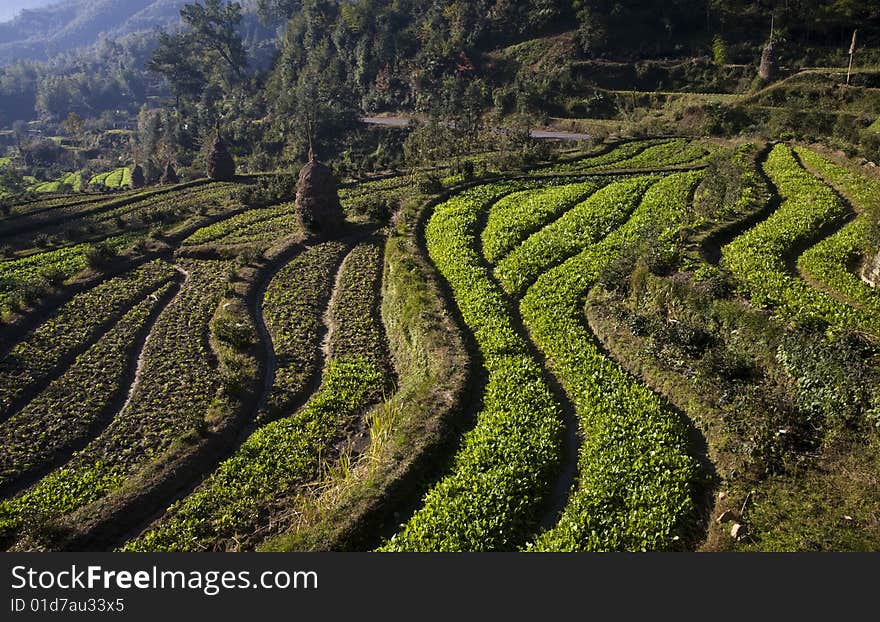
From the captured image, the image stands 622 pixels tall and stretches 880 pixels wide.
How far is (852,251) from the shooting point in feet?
93.4

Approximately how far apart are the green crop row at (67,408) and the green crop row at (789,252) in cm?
2963

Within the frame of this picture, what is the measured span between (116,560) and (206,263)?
104ft

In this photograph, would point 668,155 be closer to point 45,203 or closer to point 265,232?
point 265,232

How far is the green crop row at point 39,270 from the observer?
32500 mm

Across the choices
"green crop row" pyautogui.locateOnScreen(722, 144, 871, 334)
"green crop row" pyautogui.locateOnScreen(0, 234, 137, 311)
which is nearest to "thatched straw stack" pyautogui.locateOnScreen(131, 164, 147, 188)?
"green crop row" pyautogui.locateOnScreen(0, 234, 137, 311)

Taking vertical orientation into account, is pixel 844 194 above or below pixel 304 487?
above

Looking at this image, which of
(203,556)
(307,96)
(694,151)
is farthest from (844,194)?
(307,96)

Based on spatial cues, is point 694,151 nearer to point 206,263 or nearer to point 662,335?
point 662,335

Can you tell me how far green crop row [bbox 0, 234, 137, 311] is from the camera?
107 feet

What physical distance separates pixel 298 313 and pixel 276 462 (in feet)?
41.6

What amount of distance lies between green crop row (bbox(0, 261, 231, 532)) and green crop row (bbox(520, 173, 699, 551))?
1466cm

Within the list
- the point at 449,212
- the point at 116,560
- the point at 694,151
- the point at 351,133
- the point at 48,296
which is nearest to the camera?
the point at 116,560

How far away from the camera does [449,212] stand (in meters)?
42.2

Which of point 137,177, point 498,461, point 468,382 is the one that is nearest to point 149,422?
point 468,382
